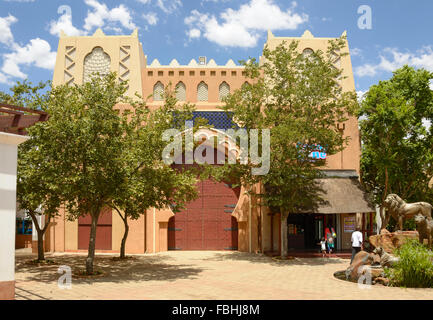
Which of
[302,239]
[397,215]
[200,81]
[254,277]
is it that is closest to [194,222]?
[302,239]

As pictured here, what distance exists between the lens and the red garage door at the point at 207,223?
86.9 feet

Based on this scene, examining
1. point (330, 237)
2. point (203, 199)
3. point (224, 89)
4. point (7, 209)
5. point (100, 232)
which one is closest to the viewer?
point (7, 209)

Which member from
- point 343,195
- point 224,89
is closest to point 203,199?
point 224,89

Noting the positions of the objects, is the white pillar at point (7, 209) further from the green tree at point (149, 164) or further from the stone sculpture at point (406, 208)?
the stone sculpture at point (406, 208)

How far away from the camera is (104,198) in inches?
627

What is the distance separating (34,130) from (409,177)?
2218cm

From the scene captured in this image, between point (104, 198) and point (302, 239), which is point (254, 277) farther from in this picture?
point (302, 239)

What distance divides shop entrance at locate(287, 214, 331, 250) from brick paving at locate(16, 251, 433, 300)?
3888 mm

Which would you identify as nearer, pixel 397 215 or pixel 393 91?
pixel 397 215

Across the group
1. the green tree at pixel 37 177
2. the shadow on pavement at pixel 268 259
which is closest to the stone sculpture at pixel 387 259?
the shadow on pavement at pixel 268 259

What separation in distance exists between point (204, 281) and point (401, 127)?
51.2 ft

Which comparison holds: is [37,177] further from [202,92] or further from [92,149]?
[202,92]

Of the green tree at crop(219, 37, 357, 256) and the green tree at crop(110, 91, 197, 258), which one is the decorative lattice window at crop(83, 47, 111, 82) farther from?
the green tree at crop(110, 91, 197, 258)

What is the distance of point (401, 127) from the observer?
24.1 m
